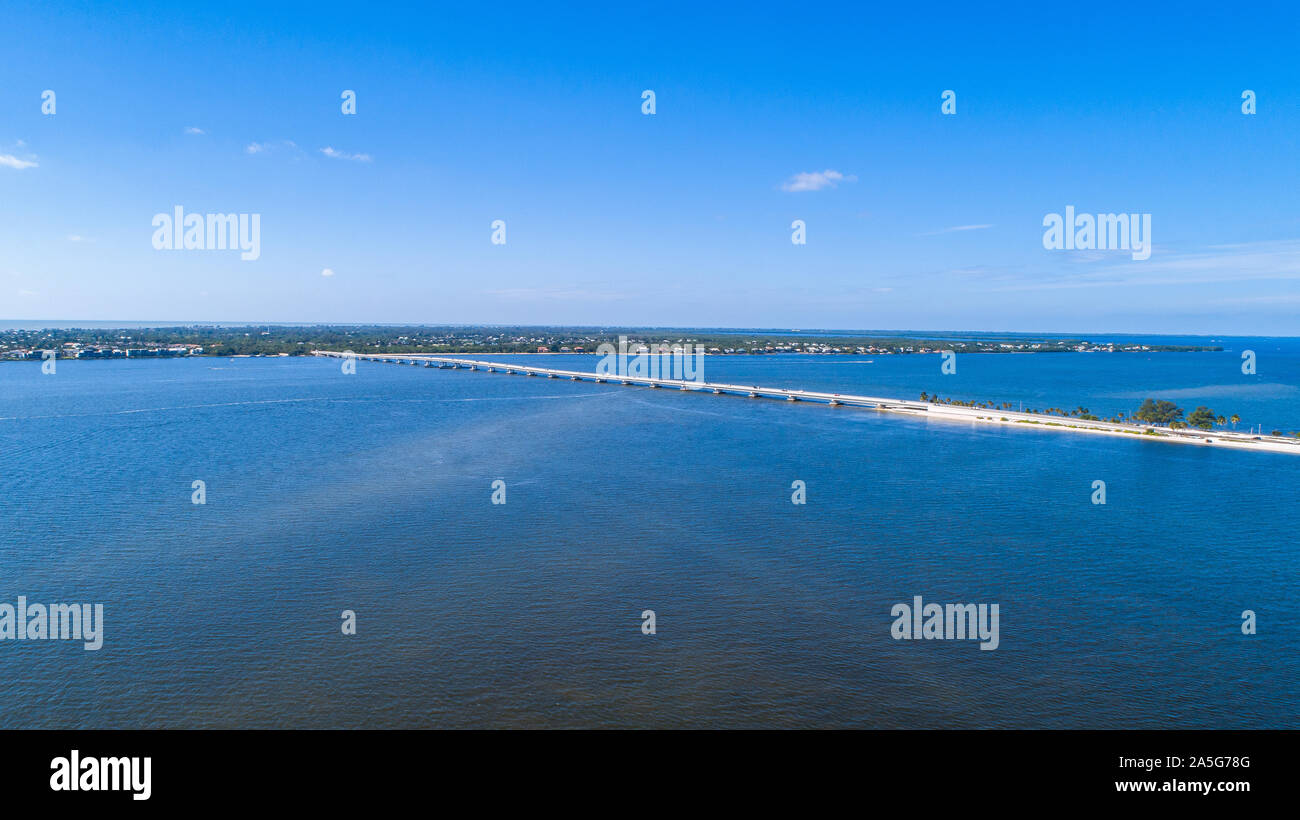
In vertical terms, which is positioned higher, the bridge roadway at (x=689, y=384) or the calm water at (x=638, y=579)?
the bridge roadway at (x=689, y=384)

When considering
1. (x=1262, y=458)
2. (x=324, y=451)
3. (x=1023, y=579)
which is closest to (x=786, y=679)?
(x=1023, y=579)

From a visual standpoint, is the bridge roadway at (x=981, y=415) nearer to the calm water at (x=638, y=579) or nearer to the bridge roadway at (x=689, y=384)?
the bridge roadway at (x=689, y=384)

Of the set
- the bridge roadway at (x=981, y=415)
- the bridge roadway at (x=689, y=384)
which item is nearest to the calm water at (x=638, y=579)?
the bridge roadway at (x=981, y=415)

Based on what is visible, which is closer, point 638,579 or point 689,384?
point 638,579

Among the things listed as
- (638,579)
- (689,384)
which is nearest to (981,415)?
(689,384)

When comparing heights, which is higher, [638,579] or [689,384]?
[689,384]

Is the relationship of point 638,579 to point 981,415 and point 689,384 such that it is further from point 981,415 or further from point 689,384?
point 689,384

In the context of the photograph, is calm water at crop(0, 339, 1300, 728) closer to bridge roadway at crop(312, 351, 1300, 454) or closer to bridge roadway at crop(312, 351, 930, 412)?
bridge roadway at crop(312, 351, 1300, 454)

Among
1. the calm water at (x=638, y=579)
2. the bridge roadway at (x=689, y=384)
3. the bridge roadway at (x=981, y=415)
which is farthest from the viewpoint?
the bridge roadway at (x=689, y=384)

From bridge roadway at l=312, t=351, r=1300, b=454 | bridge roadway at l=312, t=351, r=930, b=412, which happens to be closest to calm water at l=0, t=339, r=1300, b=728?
bridge roadway at l=312, t=351, r=1300, b=454
